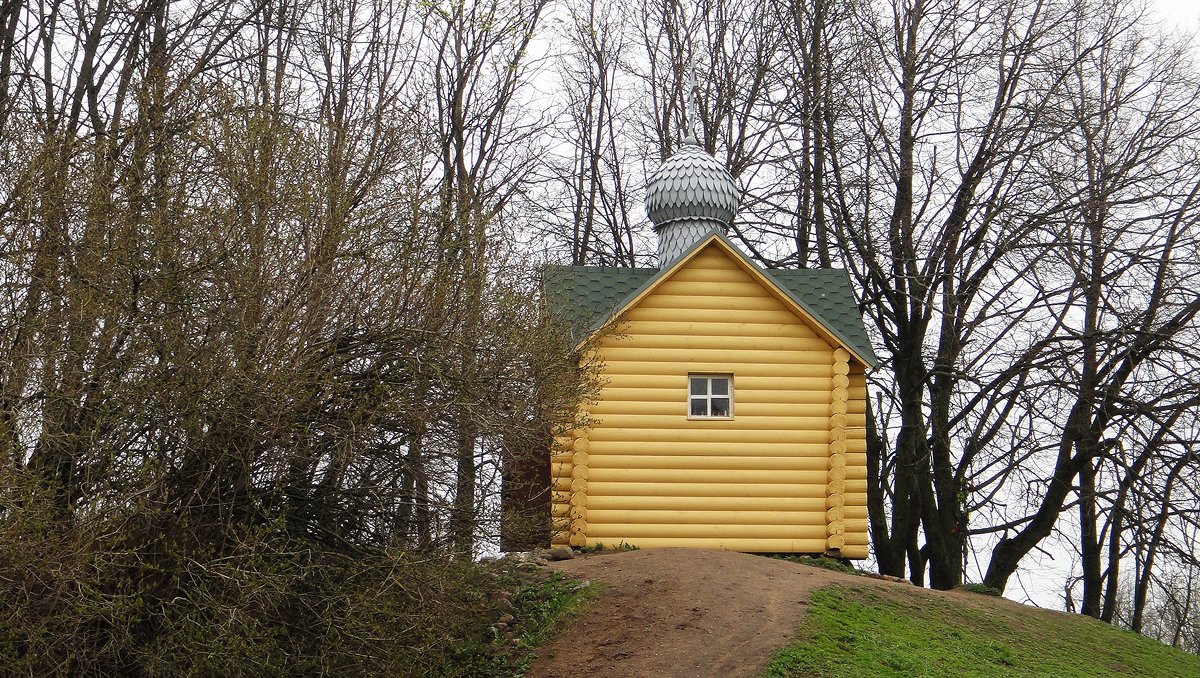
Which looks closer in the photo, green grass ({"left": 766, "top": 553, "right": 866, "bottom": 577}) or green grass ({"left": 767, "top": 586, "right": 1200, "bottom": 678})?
green grass ({"left": 767, "top": 586, "right": 1200, "bottom": 678})

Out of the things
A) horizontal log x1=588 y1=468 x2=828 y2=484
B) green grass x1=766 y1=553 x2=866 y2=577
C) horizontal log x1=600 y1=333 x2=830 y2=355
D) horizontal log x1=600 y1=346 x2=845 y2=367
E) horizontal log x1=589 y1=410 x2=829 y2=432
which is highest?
horizontal log x1=600 y1=333 x2=830 y2=355

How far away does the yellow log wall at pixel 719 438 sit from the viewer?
17.8 metres

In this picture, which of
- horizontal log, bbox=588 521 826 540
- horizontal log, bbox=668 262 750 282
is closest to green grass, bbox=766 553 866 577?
horizontal log, bbox=588 521 826 540

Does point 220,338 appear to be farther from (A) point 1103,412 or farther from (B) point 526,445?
(A) point 1103,412

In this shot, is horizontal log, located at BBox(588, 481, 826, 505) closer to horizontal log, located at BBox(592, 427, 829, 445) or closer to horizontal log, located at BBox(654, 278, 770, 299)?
horizontal log, located at BBox(592, 427, 829, 445)

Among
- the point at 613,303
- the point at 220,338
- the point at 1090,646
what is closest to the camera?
the point at 220,338

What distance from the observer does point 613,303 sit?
1858cm

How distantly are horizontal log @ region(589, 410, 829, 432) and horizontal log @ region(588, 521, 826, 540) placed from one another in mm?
1260

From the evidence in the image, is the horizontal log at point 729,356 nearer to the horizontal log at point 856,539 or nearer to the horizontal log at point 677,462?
the horizontal log at point 677,462

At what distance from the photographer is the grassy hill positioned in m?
13.7

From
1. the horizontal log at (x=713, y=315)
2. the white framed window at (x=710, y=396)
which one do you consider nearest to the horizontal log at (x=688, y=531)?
the white framed window at (x=710, y=396)

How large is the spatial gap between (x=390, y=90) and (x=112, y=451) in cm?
1235

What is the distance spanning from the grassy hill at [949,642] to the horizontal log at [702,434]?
2545 millimetres

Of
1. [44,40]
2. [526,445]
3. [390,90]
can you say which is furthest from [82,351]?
[390,90]
